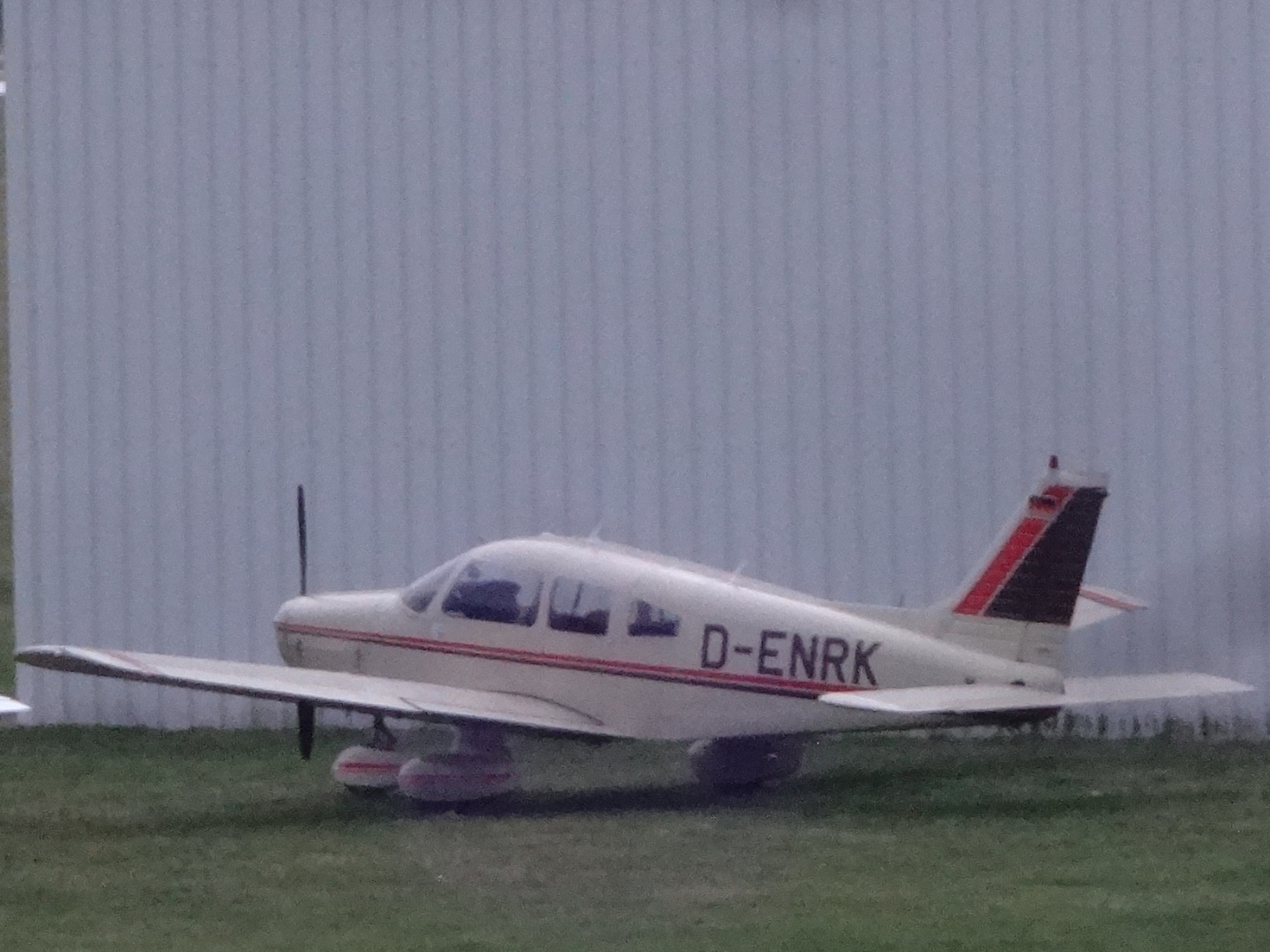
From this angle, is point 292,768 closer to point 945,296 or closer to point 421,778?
point 421,778

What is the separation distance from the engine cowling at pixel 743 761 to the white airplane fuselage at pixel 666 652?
0.56 meters

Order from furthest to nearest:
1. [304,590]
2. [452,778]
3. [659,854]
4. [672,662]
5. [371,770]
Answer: [304,590], [371,770], [672,662], [452,778], [659,854]

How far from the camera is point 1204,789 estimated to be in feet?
46.8

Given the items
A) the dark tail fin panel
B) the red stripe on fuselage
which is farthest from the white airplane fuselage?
the dark tail fin panel

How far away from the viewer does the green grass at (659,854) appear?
10.0m

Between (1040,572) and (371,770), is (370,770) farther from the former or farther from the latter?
(1040,572)

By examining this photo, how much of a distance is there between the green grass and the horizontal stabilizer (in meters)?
0.96

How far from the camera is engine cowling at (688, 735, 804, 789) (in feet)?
47.4

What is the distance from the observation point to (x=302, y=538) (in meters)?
16.8

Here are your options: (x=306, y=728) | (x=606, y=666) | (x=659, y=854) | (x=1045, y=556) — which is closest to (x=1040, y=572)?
(x=1045, y=556)

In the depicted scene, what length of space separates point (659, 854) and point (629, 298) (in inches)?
270

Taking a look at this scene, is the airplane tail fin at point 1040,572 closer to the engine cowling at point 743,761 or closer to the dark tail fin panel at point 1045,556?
the dark tail fin panel at point 1045,556

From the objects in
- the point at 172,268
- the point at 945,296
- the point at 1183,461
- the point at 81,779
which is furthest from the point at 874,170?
the point at 81,779

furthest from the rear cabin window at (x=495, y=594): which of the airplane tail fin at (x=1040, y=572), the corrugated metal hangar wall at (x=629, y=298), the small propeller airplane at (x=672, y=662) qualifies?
the corrugated metal hangar wall at (x=629, y=298)
